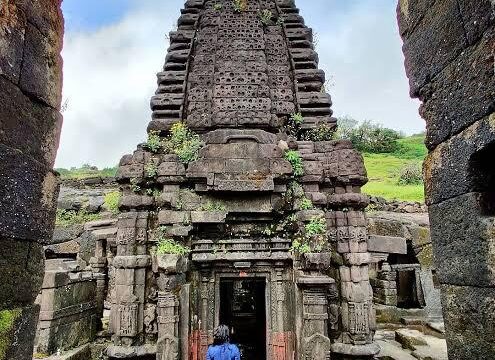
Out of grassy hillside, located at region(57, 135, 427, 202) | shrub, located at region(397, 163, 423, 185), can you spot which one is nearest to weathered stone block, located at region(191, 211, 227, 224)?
grassy hillside, located at region(57, 135, 427, 202)

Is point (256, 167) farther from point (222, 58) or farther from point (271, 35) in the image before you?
point (271, 35)

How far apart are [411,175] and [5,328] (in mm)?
22110

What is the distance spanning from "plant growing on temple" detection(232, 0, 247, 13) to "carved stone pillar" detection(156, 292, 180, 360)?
7.16 metres

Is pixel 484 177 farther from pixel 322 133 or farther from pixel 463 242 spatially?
pixel 322 133

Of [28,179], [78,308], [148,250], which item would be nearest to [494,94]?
[28,179]

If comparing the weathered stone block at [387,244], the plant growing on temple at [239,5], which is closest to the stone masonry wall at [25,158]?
the plant growing on temple at [239,5]

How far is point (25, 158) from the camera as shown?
2.11m

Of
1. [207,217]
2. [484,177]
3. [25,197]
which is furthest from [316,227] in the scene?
[25,197]

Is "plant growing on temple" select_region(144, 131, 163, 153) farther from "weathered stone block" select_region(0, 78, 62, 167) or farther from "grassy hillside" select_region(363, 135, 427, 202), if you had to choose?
"grassy hillside" select_region(363, 135, 427, 202)

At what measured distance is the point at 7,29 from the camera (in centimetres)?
200

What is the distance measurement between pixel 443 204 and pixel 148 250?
5491 millimetres

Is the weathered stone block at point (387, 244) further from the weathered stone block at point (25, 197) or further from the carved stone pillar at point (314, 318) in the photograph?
the weathered stone block at point (25, 197)

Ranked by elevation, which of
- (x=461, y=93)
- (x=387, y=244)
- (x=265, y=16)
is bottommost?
(x=387, y=244)

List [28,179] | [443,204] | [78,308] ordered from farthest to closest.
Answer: [78,308] < [443,204] < [28,179]
